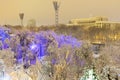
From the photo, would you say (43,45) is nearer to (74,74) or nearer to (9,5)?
(74,74)

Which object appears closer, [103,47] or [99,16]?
[103,47]

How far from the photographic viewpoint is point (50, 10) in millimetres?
6656

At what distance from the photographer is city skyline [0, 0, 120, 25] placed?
6020 millimetres

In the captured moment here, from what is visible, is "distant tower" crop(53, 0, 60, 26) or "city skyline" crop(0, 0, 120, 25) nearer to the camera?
"city skyline" crop(0, 0, 120, 25)

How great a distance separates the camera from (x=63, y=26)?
5.92 m

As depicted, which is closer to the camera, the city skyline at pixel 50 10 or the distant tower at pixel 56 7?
the city skyline at pixel 50 10

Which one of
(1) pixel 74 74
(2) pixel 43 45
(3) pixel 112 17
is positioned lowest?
(1) pixel 74 74

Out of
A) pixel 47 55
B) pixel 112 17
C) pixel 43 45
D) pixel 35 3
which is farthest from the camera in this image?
pixel 35 3

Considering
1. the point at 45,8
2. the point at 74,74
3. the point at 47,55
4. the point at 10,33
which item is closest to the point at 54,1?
the point at 45,8

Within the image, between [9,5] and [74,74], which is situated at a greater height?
[9,5]

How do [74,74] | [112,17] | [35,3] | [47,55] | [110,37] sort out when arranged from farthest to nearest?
[35,3] < [112,17] < [110,37] < [47,55] < [74,74]

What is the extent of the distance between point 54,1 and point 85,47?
2.81 metres

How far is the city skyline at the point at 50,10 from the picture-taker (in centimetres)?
602

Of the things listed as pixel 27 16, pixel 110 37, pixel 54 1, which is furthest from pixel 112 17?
pixel 27 16
